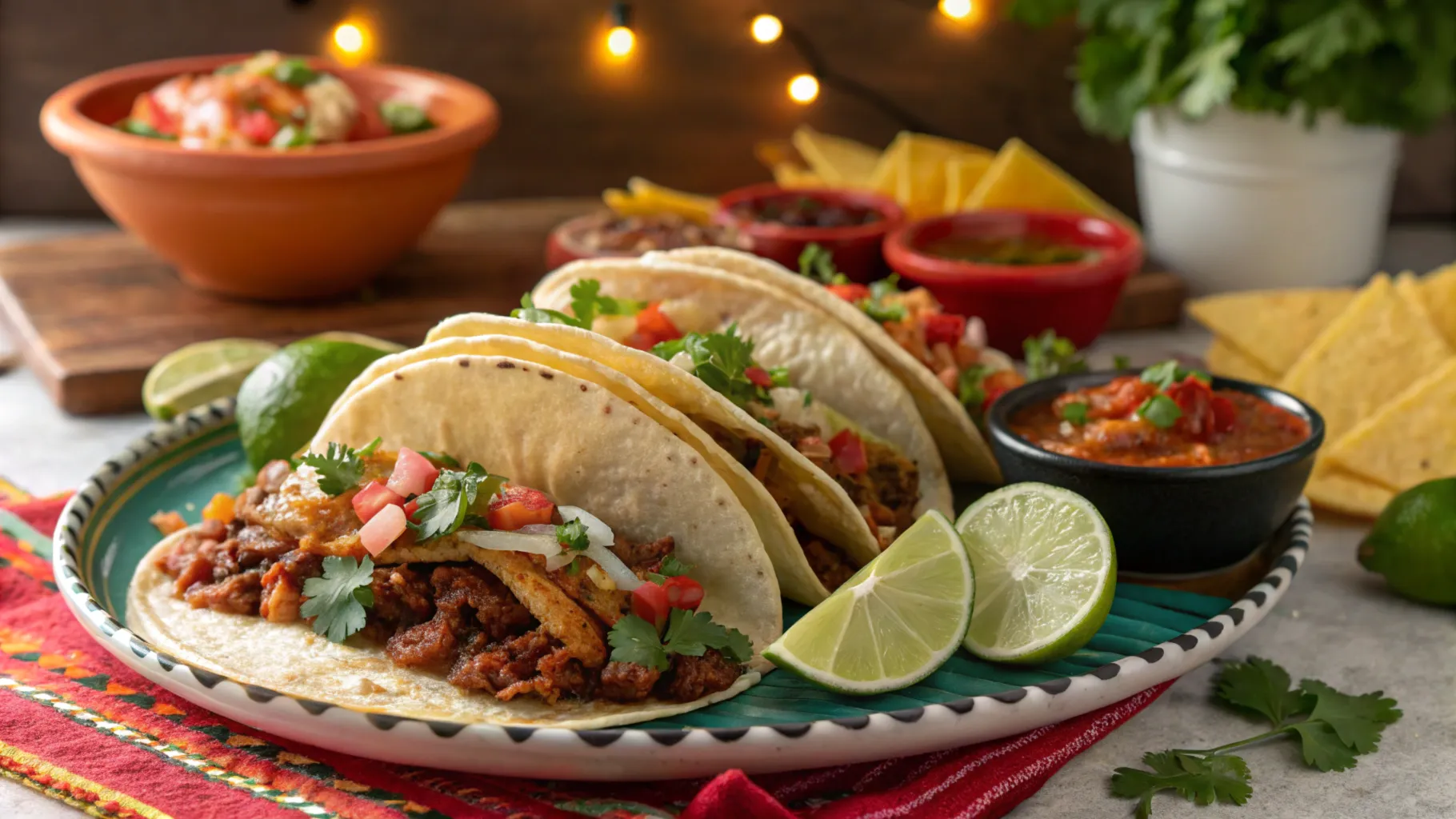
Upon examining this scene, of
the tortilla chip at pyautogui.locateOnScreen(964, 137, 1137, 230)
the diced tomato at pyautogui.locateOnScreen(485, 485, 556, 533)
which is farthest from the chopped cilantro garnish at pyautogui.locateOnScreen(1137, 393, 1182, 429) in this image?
the tortilla chip at pyautogui.locateOnScreen(964, 137, 1137, 230)

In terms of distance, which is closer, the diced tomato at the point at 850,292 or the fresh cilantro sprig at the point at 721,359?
the fresh cilantro sprig at the point at 721,359

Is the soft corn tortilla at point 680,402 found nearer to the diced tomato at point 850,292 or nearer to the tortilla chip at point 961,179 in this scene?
the diced tomato at point 850,292

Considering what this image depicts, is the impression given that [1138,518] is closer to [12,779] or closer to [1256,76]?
[12,779]

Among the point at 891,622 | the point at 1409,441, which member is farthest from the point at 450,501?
the point at 1409,441

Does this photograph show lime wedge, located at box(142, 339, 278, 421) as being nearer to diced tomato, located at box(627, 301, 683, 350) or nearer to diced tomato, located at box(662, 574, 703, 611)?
diced tomato, located at box(627, 301, 683, 350)

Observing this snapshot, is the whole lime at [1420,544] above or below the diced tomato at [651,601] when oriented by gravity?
below

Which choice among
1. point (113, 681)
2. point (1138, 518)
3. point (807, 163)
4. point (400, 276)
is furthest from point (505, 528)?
point (807, 163)

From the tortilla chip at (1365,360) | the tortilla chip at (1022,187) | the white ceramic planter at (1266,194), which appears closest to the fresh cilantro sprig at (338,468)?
the tortilla chip at (1365,360)
